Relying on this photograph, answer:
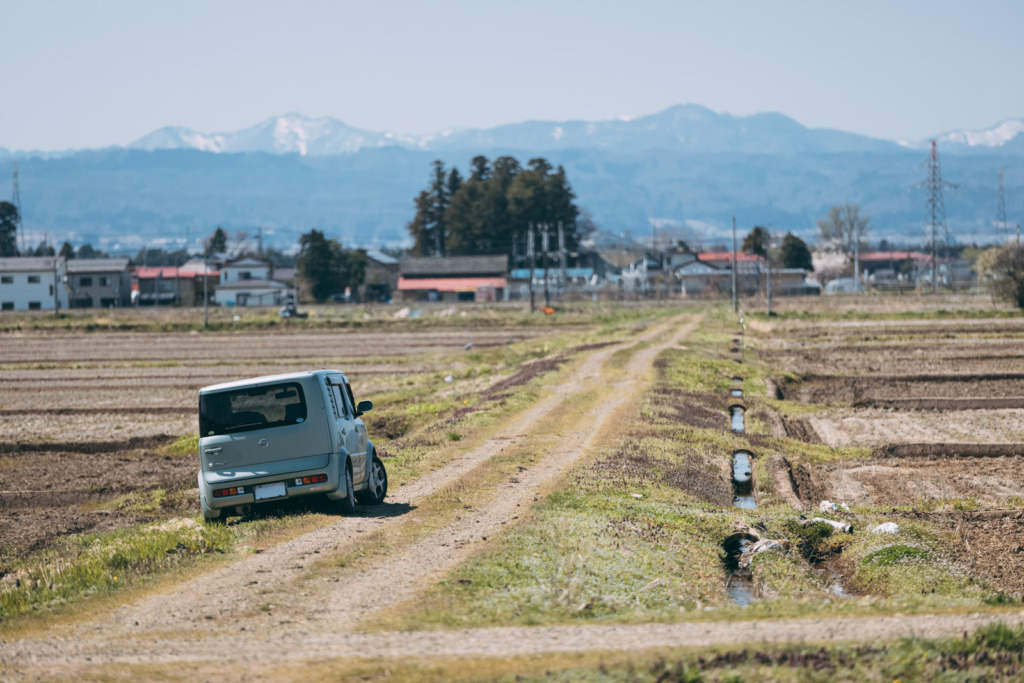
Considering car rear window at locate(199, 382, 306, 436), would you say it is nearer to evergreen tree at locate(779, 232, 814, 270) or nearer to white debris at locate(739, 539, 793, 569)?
white debris at locate(739, 539, 793, 569)

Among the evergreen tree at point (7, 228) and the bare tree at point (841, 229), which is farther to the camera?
the bare tree at point (841, 229)

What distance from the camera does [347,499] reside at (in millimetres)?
15062

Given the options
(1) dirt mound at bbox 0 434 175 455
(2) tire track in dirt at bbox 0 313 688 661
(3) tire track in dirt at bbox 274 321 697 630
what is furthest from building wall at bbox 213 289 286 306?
(2) tire track in dirt at bbox 0 313 688 661

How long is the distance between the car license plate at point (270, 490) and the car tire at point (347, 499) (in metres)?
0.91

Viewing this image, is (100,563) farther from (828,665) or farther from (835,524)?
(835,524)

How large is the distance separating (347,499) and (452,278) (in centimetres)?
12178

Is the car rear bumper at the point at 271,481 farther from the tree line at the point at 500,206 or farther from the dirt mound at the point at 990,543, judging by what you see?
the tree line at the point at 500,206

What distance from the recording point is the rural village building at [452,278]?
131m

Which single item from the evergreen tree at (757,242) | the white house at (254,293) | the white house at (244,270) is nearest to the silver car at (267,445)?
the white house at (254,293)

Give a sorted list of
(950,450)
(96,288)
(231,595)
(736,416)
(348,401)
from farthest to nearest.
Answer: (96,288), (736,416), (950,450), (348,401), (231,595)

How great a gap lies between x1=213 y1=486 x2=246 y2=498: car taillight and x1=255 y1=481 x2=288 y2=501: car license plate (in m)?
0.21

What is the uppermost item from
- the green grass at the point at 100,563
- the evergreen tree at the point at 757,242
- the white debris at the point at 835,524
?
the evergreen tree at the point at 757,242

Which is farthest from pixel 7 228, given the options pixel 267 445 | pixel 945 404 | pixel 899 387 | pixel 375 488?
pixel 267 445

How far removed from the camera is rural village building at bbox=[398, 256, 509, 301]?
131m
